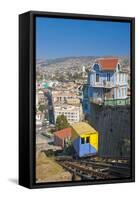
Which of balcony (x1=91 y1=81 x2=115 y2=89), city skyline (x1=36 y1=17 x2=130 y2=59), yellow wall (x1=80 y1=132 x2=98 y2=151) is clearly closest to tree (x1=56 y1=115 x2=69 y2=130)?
yellow wall (x1=80 y1=132 x2=98 y2=151)

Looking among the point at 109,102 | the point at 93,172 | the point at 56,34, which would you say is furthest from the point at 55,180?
the point at 56,34

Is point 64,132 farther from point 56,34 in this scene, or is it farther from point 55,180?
point 56,34

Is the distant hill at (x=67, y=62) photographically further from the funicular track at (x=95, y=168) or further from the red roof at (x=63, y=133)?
the funicular track at (x=95, y=168)

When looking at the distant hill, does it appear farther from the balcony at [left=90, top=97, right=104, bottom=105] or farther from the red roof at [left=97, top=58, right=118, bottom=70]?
the balcony at [left=90, top=97, right=104, bottom=105]

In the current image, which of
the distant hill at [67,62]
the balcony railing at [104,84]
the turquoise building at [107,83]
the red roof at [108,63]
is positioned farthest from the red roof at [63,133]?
the red roof at [108,63]

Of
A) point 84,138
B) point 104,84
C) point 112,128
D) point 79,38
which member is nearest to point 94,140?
point 84,138

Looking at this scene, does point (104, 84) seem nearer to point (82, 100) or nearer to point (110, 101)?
point (110, 101)
